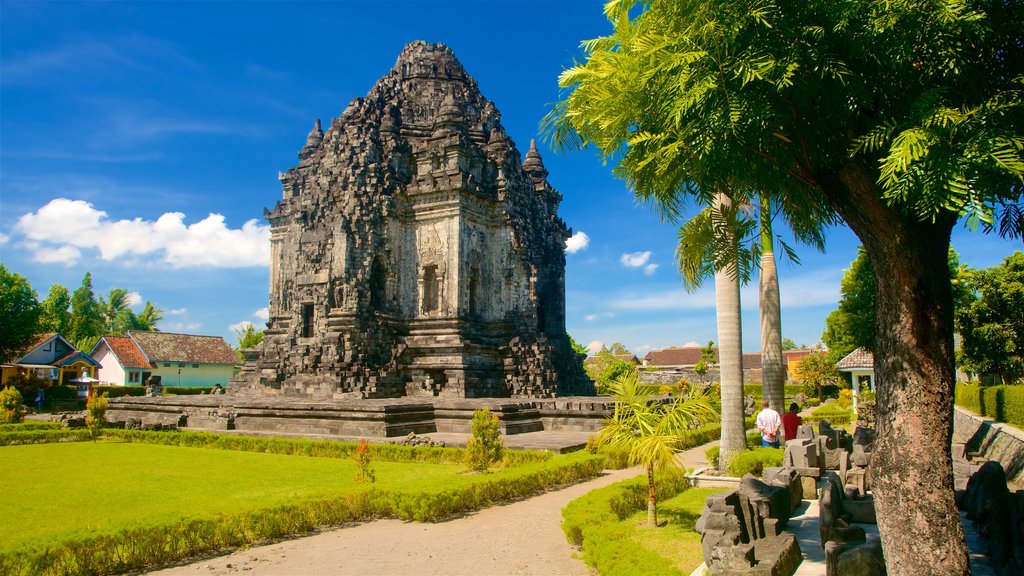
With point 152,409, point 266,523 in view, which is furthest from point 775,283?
point 152,409

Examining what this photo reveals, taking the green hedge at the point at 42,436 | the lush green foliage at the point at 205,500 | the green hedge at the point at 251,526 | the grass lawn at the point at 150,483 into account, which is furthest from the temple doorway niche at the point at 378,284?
the green hedge at the point at 251,526

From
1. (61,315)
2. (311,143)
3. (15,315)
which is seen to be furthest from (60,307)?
(311,143)

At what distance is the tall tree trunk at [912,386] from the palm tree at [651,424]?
314 centimetres

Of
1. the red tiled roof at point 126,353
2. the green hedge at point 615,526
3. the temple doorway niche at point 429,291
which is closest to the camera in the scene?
the green hedge at point 615,526

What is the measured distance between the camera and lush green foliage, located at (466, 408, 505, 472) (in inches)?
511

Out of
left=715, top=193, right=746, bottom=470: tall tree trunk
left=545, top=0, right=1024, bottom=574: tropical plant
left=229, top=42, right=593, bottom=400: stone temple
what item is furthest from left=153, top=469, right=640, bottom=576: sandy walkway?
left=229, top=42, right=593, bottom=400: stone temple

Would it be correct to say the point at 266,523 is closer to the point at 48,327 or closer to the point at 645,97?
the point at 645,97

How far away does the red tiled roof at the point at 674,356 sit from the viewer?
7019cm

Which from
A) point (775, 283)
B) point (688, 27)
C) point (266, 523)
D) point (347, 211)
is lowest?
point (266, 523)

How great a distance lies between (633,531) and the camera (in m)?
8.12

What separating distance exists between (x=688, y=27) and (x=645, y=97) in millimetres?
728

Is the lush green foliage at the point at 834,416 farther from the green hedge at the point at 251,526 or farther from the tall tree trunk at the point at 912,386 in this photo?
the tall tree trunk at the point at 912,386

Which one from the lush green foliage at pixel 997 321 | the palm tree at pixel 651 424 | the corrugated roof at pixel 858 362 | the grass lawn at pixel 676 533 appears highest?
the lush green foliage at pixel 997 321

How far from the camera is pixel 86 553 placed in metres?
7.04
